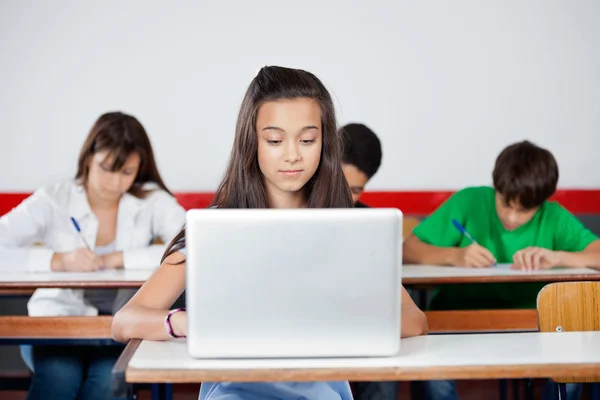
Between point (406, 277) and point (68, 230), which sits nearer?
point (406, 277)

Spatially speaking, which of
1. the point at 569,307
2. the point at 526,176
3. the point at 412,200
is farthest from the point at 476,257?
the point at 412,200

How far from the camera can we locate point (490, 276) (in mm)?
2346

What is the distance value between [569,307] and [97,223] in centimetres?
158

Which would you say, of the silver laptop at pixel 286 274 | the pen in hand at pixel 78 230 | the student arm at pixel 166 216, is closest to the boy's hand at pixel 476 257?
the student arm at pixel 166 216

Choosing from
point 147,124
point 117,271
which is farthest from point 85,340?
point 147,124

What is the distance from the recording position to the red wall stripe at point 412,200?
143 inches

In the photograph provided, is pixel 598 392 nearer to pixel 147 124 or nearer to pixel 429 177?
pixel 429 177

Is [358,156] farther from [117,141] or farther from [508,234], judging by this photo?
[117,141]

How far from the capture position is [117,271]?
2535 mm

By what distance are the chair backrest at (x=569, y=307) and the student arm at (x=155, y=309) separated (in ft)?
2.46

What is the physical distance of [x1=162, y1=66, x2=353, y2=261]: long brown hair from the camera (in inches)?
62.6

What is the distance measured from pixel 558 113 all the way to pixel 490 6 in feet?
1.85

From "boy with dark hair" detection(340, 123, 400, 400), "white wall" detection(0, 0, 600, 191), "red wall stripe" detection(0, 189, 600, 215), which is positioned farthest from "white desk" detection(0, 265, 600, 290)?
"white wall" detection(0, 0, 600, 191)

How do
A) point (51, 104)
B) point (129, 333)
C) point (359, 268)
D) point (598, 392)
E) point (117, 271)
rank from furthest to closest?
1. point (51, 104)
2. point (117, 271)
3. point (598, 392)
4. point (129, 333)
5. point (359, 268)
